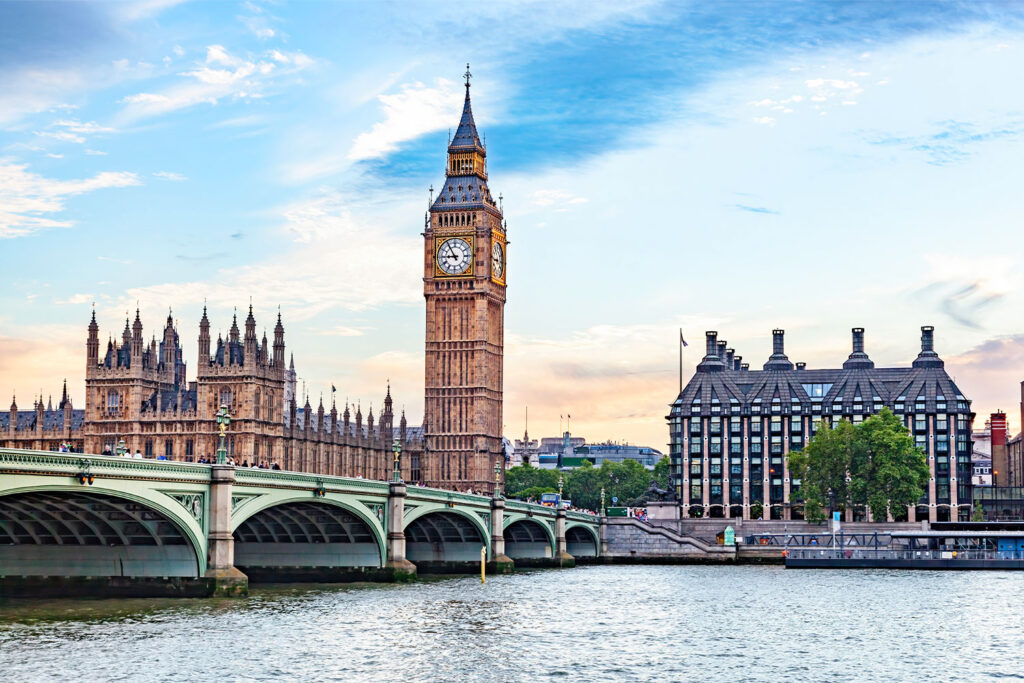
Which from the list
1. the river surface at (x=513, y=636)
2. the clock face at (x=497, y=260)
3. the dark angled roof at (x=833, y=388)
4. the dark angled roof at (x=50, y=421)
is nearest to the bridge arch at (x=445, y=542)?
the river surface at (x=513, y=636)

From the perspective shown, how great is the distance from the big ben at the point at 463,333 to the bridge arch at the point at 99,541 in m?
107

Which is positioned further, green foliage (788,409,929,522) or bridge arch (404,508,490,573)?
green foliage (788,409,929,522)

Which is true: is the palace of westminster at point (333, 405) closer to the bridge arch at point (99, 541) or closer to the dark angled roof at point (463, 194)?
the dark angled roof at point (463, 194)

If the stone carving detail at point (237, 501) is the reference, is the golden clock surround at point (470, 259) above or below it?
above

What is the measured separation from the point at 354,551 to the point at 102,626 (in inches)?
1190

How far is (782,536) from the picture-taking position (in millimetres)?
145875

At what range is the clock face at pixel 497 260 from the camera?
606ft

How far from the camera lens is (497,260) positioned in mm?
187875

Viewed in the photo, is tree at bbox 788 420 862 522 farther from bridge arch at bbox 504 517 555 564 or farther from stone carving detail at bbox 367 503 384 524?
stone carving detail at bbox 367 503 384 524

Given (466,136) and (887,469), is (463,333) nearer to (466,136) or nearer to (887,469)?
(466,136)

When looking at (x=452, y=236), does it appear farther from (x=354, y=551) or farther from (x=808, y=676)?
(x=808, y=676)

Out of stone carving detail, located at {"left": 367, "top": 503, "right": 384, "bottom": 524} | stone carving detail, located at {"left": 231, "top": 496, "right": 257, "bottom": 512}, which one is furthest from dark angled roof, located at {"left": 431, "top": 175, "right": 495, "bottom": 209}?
stone carving detail, located at {"left": 231, "top": 496, "right": 257, "bottom": 512}

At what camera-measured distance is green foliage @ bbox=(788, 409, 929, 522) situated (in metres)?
152

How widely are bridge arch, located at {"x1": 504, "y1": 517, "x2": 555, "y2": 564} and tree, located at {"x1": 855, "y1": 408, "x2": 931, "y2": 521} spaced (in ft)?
129
